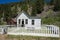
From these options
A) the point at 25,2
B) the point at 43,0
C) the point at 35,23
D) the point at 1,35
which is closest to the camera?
the point at 1,35

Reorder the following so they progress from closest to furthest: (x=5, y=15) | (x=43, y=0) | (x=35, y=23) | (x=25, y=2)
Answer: (x=35, y=23)
(x=5, y=15)
(x=43, y=0)
(x=25, y=2)

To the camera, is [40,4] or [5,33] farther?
[40,4]

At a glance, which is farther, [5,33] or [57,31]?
[5,33]

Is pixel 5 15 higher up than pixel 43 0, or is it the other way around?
pixel 43 0

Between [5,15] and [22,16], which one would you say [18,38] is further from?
[5,15]

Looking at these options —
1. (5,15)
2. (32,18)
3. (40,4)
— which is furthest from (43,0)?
(32,18)

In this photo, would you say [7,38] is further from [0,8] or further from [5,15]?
[0,8]

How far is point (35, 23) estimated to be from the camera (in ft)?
86.1

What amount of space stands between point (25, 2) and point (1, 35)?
49.6 metres

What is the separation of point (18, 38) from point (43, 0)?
46421 millimetres

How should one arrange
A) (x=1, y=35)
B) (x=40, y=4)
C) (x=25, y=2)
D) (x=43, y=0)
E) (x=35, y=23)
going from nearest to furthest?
(x=1, y=35), (x=35, y=23), (x=40, y=4), (x=43, y=0), (x=25, y=2)

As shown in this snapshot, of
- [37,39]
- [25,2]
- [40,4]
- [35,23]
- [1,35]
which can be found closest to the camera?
[37,39]

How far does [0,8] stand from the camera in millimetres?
69000

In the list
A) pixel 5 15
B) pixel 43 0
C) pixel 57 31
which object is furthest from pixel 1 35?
pixel 43 0
